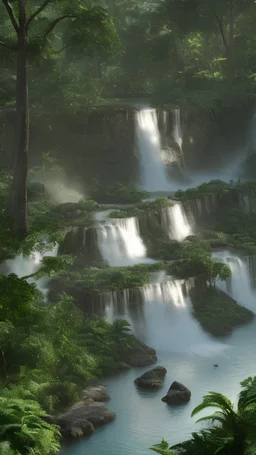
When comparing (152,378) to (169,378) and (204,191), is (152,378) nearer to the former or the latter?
(169,378)

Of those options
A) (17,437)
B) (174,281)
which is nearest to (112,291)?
(174,281)

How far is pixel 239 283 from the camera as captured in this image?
31516 mm

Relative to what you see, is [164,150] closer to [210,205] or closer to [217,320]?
[210,205]

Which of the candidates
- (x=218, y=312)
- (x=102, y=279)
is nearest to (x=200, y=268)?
(x=218, y=312)

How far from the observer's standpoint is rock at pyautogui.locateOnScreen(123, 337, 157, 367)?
80.8 ft

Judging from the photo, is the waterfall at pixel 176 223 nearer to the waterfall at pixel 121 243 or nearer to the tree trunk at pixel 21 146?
the waterfall at pixel 121 243

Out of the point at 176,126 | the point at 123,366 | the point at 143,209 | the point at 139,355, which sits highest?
the point at 176,126

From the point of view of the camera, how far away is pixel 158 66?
5112 centimetres

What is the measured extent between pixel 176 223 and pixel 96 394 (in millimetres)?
14371

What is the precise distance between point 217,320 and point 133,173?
15557 millimetres

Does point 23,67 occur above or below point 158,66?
below

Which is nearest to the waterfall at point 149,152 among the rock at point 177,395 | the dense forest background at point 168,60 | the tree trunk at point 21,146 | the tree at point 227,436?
the dense forest background at point 168,60

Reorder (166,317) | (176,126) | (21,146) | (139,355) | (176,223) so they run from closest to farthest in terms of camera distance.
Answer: (139,355), (21,146), (166,317), (176,223), (176,126)

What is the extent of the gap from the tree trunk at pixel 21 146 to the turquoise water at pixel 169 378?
14.3 feet
